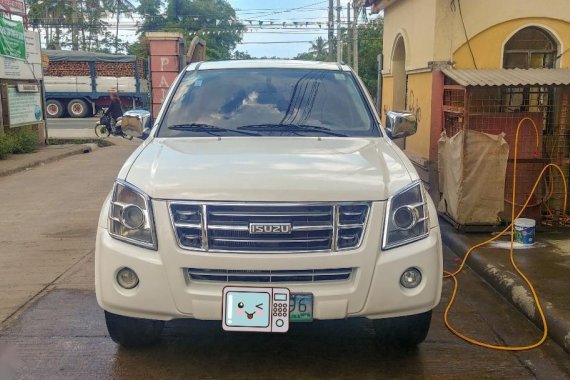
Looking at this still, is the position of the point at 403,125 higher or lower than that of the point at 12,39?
lower

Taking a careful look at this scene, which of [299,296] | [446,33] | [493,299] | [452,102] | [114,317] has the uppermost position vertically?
[446,33]

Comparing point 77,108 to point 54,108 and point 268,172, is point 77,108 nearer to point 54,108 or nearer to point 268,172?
point 54,108

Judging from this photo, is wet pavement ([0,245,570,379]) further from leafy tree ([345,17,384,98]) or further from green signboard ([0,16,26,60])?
leafy tree ([345,17,384,98])

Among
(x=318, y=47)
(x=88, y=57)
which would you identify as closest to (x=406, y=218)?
(x=88, y=57)

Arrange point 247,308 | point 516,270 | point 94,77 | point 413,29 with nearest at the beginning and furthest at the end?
point 247,308 → point 516,270 → point 413,29 → point 94,77

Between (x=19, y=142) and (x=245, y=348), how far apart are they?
41.1 feet

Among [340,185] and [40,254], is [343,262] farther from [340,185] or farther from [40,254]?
[40,254]

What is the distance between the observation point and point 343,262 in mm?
3125

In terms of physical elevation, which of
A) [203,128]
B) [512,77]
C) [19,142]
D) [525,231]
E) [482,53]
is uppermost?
[482,53]

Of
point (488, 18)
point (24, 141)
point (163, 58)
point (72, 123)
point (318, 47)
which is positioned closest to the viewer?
point (488, 18)

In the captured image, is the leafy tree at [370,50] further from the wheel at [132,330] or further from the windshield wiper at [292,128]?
the wheel at [132,330]

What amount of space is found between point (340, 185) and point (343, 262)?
16.1 inches

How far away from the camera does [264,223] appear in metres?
3.14

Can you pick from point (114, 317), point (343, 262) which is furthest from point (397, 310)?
point (114, 317)
